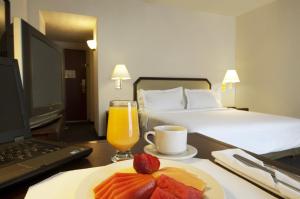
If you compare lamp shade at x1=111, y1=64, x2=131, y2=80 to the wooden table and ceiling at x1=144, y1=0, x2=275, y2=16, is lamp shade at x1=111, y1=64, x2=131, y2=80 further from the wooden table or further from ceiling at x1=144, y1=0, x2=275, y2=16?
the wooden table

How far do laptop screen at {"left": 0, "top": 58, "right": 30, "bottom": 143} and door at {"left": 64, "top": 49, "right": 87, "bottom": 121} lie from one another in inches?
199

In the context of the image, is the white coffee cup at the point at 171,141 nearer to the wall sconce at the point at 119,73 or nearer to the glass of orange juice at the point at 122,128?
the glass of orange juice at the point at 122,128

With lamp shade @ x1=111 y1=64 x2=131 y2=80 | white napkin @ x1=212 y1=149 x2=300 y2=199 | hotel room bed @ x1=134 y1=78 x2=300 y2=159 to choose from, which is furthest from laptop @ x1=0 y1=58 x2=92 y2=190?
lamp shade @ x1=111 y1=64 x2=131 y2=80

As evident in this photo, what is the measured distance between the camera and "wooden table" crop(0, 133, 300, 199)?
0.49 meters

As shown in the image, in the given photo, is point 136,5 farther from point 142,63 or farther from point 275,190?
point 275,190

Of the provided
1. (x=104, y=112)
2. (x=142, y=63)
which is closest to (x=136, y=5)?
(x=142, y=63)

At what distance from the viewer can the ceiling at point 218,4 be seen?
3.71 metres

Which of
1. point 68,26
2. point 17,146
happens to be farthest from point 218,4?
point 17,146

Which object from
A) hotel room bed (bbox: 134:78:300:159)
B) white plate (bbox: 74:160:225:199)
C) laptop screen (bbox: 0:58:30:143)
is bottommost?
hotel room bed (bbox: 134:78:300:159)

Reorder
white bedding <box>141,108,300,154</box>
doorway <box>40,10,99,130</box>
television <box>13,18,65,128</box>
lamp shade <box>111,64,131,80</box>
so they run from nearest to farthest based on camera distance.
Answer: television <box>13,18,65,128</box>, white bedding <box>141,108,300,154</box>, lamp shade <box>111,64,131,80</box>, doorway <box>40,10,99,130</box>

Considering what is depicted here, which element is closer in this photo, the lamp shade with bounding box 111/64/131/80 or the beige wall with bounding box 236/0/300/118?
the lamp shade with bounding box 111/64/131/80

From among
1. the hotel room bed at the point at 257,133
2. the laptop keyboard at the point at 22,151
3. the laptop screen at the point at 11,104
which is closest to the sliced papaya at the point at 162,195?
the laptop keyboard at the point at 22,151

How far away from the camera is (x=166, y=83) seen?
12.8 ft

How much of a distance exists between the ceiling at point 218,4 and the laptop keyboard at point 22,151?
11.9 feet
